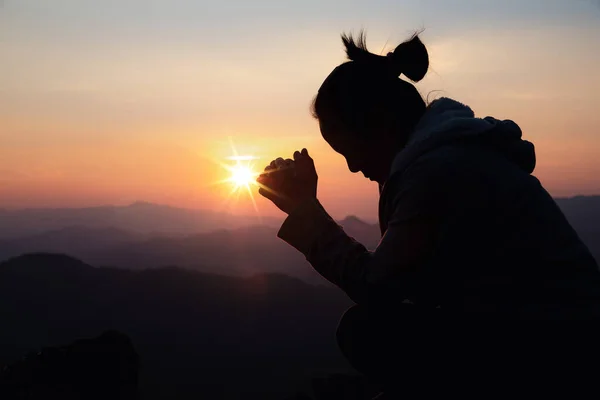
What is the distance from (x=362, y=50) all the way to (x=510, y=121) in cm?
67

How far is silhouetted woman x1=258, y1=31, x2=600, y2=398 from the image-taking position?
1761 mm

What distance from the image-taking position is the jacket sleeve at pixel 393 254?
1.86 meters

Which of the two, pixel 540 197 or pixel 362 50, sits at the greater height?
pixel 362 50

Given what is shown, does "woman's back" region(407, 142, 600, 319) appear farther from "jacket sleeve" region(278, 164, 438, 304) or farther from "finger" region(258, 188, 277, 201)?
"finger" region(258, 188, 277, 201)

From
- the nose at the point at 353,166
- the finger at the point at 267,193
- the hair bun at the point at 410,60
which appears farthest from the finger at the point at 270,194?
the hair bun at the point at 410,60

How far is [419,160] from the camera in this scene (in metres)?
1.90

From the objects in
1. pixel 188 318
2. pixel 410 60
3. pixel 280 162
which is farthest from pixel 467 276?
pixel 188 318

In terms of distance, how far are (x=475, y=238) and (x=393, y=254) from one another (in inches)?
10.7

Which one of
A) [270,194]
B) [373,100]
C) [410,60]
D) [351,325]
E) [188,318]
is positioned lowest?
[188,318]

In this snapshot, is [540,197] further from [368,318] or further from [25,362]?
[25,362]

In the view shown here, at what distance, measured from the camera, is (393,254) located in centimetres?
190

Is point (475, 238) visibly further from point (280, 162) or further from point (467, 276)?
point (280, 162)

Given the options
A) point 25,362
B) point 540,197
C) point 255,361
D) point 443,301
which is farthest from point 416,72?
point 255,361

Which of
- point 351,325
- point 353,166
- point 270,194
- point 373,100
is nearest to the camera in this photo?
point 351,325
